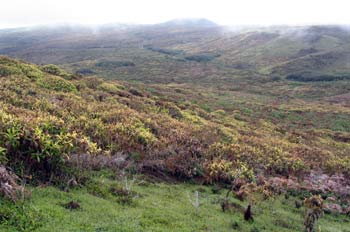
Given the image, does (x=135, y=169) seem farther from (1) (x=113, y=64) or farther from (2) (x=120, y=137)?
(1) (x=113, y=64)

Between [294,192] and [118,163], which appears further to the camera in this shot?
[294,192]

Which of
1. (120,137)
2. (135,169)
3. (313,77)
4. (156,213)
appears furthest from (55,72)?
(313,77)

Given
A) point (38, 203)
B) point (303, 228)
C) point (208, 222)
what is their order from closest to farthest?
point (38, 203) < point (208, 222) < point (303, 228)

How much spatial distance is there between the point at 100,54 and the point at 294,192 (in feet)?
607

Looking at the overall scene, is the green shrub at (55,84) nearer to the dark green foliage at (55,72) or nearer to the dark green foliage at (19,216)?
the dark green foliage at (55,72)

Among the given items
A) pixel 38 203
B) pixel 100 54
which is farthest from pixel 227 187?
pixel 100 54

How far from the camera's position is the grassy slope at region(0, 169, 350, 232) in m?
11.2

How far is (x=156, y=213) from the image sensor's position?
530 inches

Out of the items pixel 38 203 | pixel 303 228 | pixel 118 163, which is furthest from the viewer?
pixel 118 163

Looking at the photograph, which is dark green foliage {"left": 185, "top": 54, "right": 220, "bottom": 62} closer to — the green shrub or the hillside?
the hillside

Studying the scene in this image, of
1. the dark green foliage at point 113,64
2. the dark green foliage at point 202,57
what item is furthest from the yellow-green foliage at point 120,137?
the dark green foliage at point 202,57

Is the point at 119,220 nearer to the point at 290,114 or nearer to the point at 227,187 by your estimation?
the point at 227,187

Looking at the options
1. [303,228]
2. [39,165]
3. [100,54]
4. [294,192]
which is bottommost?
[100,54]

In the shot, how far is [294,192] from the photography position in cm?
2097
